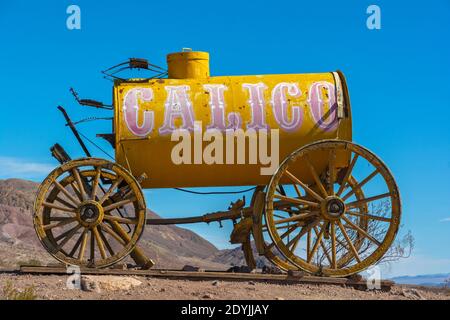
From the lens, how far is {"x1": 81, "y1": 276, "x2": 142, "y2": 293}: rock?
453 inches

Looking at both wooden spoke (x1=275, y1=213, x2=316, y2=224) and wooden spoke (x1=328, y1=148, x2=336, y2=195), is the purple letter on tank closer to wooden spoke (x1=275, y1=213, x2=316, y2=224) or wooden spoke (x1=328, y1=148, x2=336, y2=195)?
wooden spoke (x1=275, y1=213, x2=316, y2=224)

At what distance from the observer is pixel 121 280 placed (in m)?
12.0

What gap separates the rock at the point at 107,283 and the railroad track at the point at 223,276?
1.92 feet

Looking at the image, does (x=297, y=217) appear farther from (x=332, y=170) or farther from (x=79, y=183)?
(x=79, y=183)

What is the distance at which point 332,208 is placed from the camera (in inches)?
514

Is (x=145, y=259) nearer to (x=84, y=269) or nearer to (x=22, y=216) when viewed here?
(x=84, y=269)

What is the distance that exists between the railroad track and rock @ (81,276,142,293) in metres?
0.59

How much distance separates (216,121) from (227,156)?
62cm

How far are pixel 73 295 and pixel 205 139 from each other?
3.49 m

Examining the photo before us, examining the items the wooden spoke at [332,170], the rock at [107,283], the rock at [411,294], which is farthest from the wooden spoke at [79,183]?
the rock at [411,294]

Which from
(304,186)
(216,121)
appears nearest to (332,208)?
(304,186)

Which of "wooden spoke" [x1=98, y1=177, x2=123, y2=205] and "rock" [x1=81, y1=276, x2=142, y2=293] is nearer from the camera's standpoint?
"rock" [x1=81, y1=276, x2=142, y2=293]

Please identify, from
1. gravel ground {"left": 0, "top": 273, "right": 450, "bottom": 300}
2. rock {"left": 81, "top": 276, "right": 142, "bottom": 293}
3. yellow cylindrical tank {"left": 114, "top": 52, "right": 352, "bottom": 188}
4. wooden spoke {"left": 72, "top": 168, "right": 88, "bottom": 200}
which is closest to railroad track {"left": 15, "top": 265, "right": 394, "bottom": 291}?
gravel ground {"left": 0, "top": 273, "right": 450, "bottom": 300}

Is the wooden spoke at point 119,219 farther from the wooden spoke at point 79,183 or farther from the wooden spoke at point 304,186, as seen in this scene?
the wooden spoke at point 304,186
